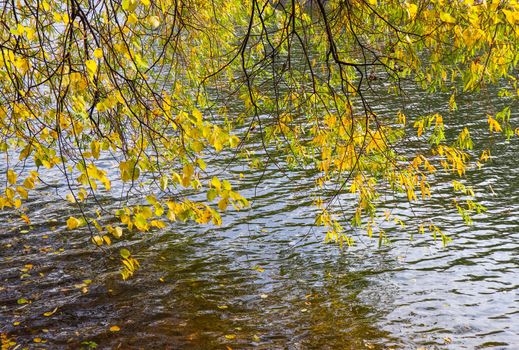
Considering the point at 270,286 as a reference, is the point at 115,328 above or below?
above

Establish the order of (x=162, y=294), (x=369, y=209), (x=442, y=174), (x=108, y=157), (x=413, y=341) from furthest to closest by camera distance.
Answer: (x=108, y=157), (x=442, y=174), (x=162, y=294), (x=413, y=341), (x=369, y=209)

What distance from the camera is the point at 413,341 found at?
10.1 meters

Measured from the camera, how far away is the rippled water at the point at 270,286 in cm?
1014

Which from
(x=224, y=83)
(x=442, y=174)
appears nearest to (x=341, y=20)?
(x=442, y=174)

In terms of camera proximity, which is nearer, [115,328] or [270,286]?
[115,328]

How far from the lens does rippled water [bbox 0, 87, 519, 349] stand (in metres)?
10.1

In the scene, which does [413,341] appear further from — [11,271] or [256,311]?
[11,271]

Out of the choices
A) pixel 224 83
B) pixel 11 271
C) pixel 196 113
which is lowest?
pixel 11 271

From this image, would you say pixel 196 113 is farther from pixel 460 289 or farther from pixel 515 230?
pixel 515 230

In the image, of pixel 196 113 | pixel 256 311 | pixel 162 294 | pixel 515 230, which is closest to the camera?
pixel 196 113

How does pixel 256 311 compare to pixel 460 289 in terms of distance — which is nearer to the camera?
pixel 256 311

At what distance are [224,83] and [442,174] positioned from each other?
1181 cm

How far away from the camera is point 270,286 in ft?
39.4

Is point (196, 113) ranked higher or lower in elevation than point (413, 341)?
higher
